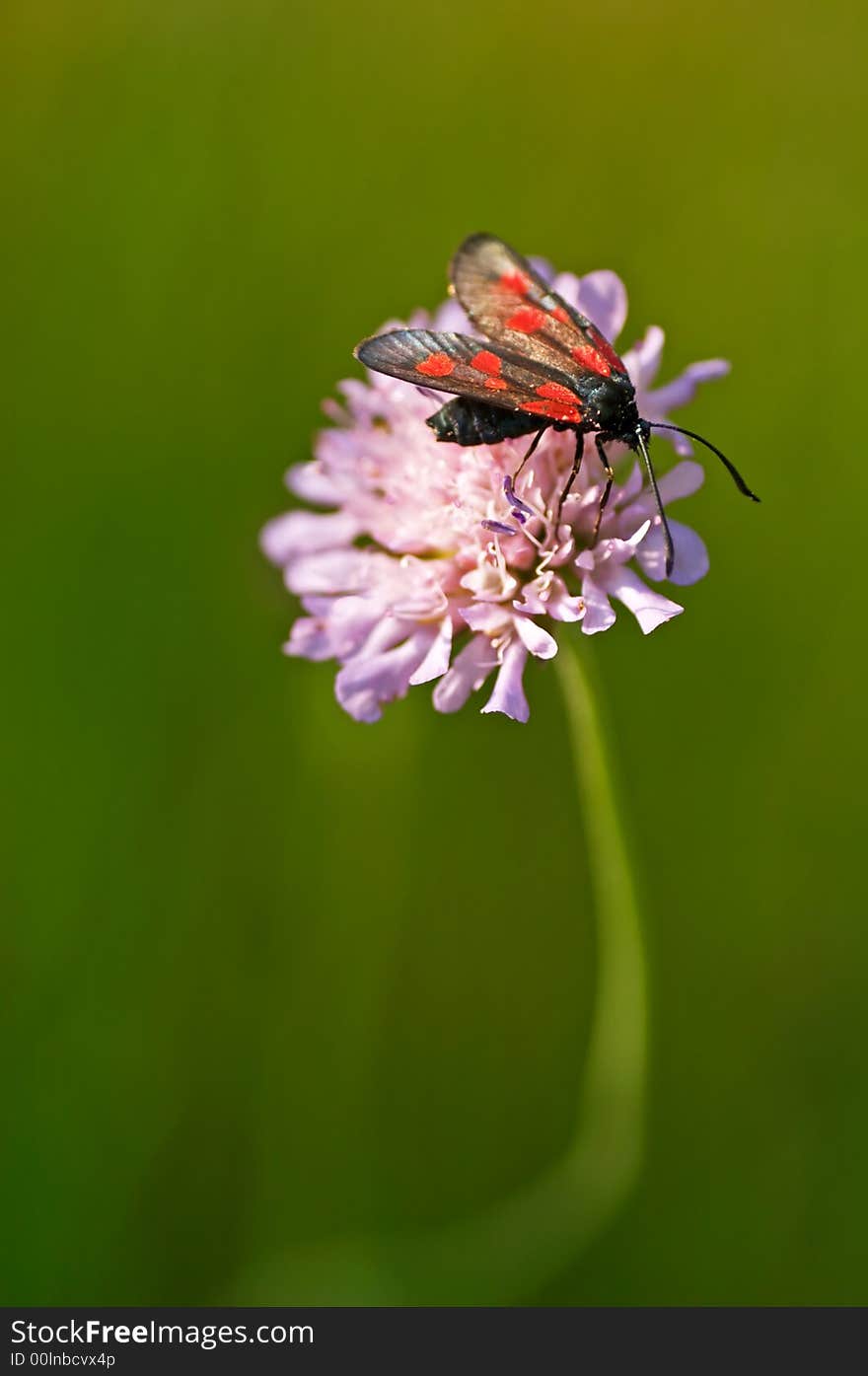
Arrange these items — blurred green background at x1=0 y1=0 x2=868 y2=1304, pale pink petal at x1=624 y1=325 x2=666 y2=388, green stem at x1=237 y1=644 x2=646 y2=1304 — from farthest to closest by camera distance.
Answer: blurred green background at x1=0 y1=0 x2=868 y2=1304 → pale pink petal at x1=624 y1=325 x2=666 y2=388 → green stem at x1=237 y1=644 x2=646 y2=1304

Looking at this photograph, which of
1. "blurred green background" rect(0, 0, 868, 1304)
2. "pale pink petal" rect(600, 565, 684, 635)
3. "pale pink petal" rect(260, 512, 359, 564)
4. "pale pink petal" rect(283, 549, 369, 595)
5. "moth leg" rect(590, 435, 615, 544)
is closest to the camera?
"pale pink petal" rect(600, 565, 684, 635)

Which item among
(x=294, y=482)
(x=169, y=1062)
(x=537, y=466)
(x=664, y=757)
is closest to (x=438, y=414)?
(x=537, y=466)

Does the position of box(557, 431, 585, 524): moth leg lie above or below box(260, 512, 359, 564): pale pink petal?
below

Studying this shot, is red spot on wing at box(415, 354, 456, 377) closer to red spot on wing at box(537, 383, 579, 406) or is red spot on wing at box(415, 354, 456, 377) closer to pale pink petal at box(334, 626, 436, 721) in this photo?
red spot on wing at box(537, 383, 579, 406)

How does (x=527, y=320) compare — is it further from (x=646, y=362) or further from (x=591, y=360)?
(x=646, y=362)

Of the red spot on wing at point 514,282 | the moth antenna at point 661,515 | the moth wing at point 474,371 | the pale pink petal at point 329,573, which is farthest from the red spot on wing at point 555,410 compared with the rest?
the pale pink petal at point 329,573

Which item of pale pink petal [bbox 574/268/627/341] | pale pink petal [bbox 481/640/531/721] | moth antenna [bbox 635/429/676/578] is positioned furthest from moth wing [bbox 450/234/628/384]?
pale pink petal [bbox 481/640/531/721]

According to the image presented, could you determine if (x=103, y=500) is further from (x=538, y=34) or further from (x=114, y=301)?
(x=538, y=34)
